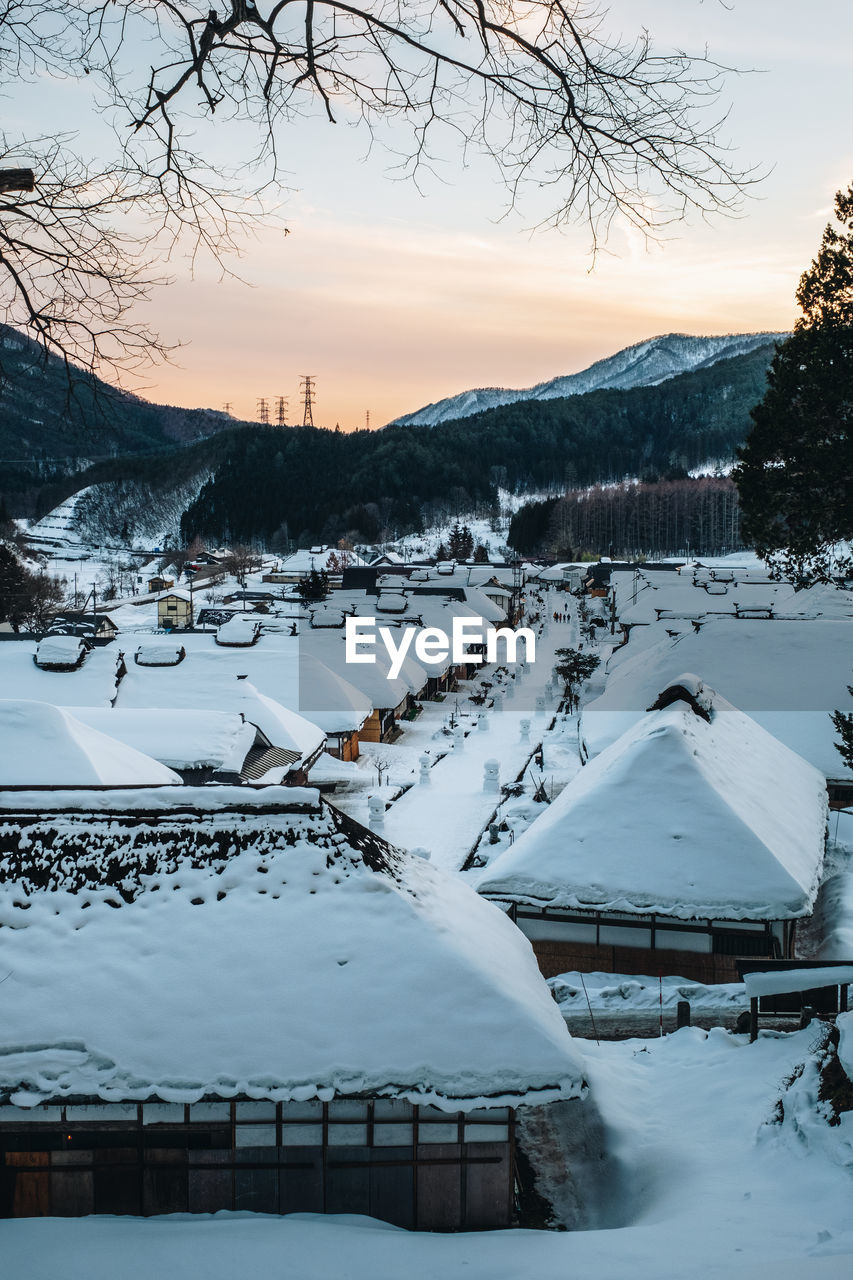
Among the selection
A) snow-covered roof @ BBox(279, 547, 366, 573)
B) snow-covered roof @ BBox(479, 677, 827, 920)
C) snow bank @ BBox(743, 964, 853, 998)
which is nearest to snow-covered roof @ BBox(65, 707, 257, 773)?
snow-covered roof @ BBox(479, 677, 827, 920)

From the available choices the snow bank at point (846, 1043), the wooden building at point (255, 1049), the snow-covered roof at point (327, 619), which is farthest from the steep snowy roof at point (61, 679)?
the snow bank at point (846, 1043)

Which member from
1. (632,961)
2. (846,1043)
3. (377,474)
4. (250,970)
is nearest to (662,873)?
(632,961)

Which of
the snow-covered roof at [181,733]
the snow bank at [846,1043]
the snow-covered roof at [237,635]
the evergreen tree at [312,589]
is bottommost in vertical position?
the snow bank at [846,1043]

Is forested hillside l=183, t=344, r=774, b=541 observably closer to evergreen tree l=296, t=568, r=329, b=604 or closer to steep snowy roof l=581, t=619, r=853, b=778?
evergreen tree l=296, t=568, r=329, b=604

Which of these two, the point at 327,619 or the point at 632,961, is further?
the point at 327,619

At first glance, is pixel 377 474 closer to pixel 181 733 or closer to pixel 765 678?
pixel 765 678

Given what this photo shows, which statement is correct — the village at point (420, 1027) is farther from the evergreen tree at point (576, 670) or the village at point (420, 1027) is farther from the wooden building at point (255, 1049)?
the evergreen tree at point (576, 670)
